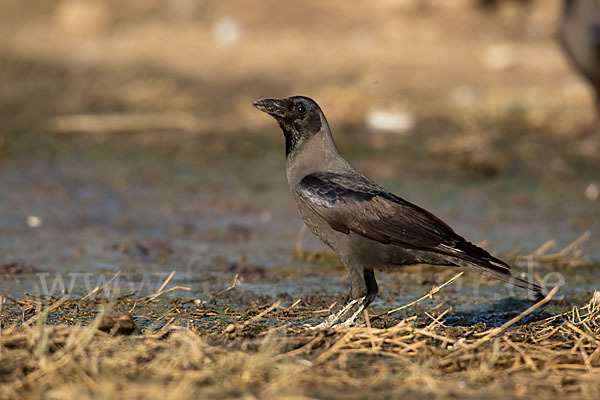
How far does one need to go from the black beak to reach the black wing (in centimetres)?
43

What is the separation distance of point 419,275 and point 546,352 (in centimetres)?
207

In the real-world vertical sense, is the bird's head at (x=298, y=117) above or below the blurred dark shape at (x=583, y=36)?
below

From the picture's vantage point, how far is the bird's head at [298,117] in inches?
193

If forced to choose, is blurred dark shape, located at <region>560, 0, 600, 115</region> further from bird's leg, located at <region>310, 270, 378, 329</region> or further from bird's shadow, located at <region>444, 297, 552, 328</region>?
bird's leg, located at <region>310, 270, 378, 329</region>

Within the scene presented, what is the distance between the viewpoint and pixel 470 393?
11.2 ft

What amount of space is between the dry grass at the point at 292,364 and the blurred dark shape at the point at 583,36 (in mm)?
5028

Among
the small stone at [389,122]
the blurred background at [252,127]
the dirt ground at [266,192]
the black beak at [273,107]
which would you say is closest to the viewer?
the dirt ground at [266,192]

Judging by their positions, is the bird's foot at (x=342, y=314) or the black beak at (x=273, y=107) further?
the black beak at (x=273, y=107)

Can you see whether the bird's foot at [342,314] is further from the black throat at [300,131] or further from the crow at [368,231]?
the black throat at [300,131]

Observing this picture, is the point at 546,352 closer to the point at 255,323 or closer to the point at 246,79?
the point at 255,323

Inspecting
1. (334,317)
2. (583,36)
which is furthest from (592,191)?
(334,317)

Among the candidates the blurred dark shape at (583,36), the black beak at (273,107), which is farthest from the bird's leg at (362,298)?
the blurred dark shape at (583,36)

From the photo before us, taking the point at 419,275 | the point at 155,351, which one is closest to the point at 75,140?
the point at 419,275

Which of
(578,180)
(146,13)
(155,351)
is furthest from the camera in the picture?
(146,13)
